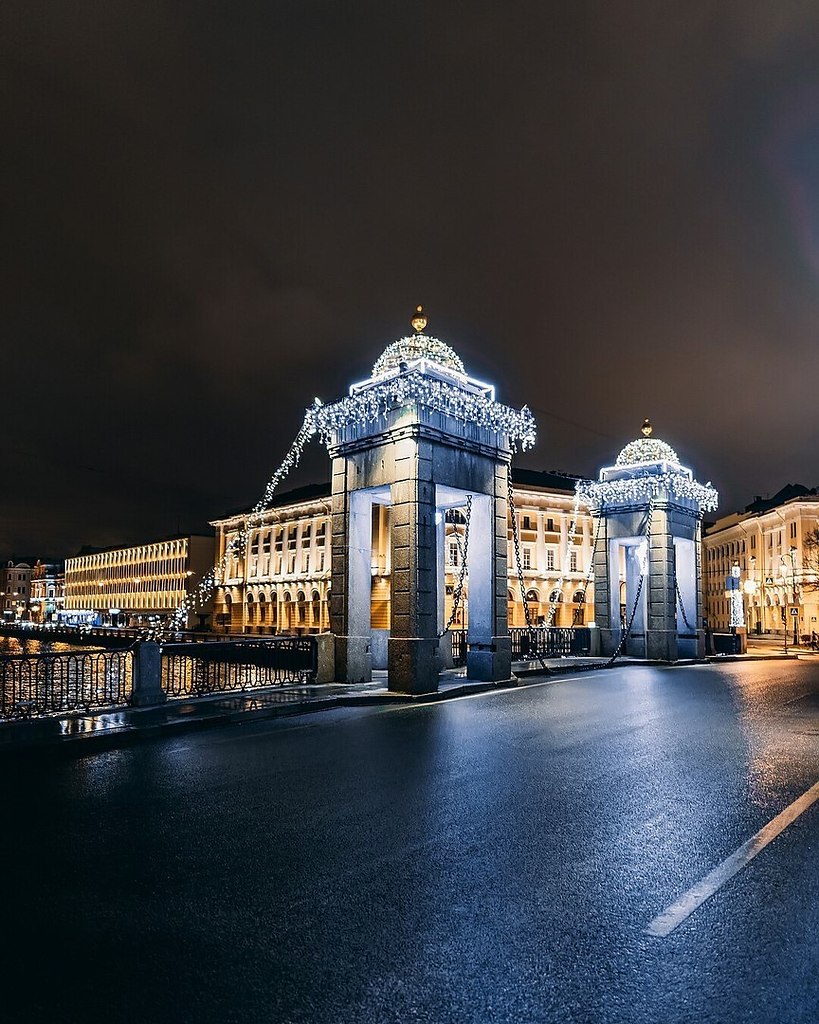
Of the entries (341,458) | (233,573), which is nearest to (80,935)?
(341,458)

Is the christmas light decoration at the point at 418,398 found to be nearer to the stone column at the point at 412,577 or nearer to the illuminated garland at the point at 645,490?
the stone column at the point at 412,577

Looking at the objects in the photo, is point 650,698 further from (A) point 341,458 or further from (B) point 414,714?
(A) point 341,458

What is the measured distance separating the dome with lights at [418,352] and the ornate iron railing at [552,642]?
1156cm

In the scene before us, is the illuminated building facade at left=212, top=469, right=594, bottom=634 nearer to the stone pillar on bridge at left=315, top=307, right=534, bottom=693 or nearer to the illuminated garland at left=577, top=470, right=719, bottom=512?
the illuminated garland at left=577, top=470, right=719, bottom=512

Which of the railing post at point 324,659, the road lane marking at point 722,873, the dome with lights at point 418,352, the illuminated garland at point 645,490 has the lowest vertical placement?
the road lane marking at point 722,873

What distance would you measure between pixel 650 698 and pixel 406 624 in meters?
5.41

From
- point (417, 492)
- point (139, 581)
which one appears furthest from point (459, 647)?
point (139, 581)

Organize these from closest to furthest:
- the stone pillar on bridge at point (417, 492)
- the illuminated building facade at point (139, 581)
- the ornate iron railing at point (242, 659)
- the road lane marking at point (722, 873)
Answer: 1. the road lane marking at point (722, 873)
2. the ornate iron railing at point (242, 659)
3. the stone pillar on bridge at point (417, 492)
4. the illuminated building facade at point (139, 581)

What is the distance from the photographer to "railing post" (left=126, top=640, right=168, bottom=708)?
13.7 meters

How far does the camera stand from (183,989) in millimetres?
3801

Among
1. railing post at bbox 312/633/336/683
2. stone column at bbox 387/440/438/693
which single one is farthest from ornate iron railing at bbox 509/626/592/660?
stone column at bbox 387/440/438/693

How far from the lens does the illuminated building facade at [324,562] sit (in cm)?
8931

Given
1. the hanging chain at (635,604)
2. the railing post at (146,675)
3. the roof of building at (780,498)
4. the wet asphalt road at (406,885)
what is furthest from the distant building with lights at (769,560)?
the wet asphalt road at (406,885)

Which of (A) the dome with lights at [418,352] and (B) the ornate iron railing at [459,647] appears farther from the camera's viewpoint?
(B) the ornate iron railing at [459,647]
